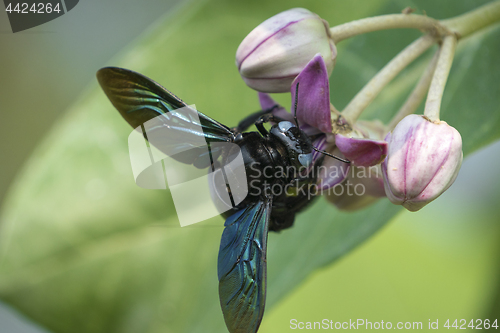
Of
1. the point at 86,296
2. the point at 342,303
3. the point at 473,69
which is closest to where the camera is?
the point at 473,69

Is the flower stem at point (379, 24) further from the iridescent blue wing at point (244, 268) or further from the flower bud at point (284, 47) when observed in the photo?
the iridescent blue wing at point (244, 268)

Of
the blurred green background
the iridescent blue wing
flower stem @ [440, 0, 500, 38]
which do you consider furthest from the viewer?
the blurred green background

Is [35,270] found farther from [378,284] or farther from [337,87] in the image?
[378,284]

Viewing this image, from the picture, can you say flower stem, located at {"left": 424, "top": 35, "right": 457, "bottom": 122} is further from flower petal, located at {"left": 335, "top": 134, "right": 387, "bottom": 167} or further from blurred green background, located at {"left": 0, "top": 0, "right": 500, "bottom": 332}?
blurred green background, located at {"left": 0, "top": 0, "right": 500, "bottom": 332}

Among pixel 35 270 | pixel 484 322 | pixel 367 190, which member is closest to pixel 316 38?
pixel 367 190

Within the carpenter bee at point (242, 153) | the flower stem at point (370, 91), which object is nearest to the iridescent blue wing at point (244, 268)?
the carpenter bee at point (242, 153)

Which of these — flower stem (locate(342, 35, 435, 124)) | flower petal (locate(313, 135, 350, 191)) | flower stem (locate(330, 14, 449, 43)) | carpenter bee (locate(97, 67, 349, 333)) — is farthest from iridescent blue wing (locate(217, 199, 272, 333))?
flower stem (locate(330, 14, 449, 43))

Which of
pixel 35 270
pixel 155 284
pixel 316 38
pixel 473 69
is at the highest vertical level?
pixel 316 38
